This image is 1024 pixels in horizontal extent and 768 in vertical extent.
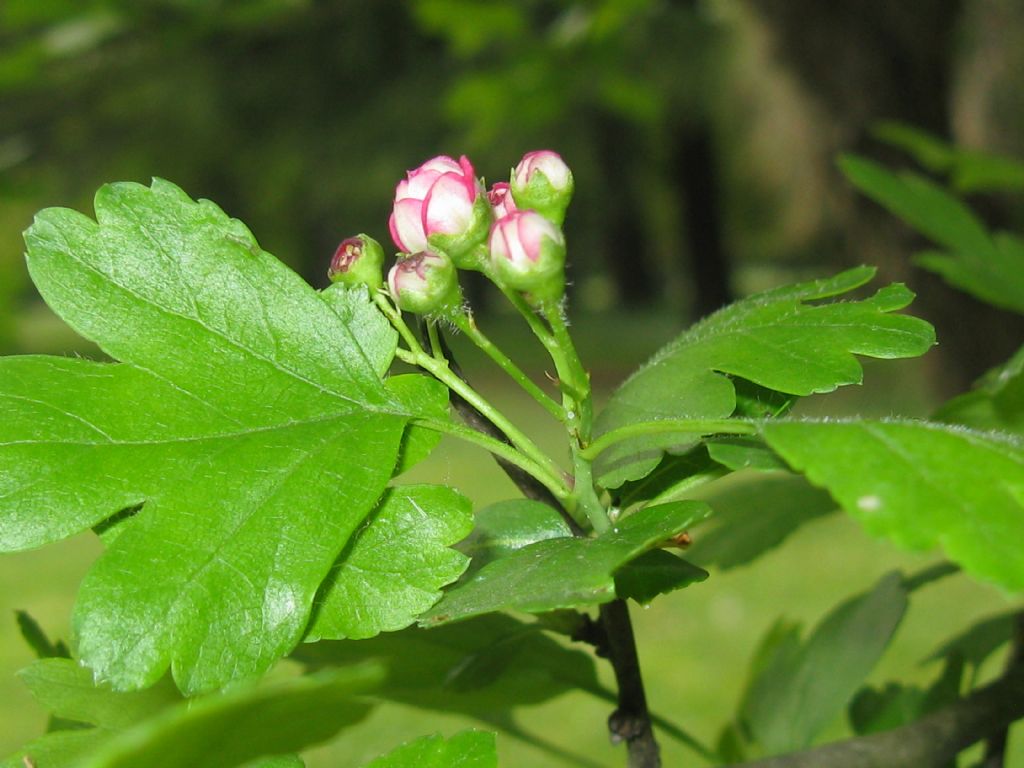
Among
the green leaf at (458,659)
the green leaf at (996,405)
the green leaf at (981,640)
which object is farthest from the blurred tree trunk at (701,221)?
the green leaf at (458,659)

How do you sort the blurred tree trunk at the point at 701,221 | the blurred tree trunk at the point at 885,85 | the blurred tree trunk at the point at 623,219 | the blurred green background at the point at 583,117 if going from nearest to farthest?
1. the blurred green background at the point at 583,117
2. the blurred tree trunk at the point at 885,85
3. the blurred tree trunk at the point at 701,221
4. the blurred tree trunk at the point at 623,219

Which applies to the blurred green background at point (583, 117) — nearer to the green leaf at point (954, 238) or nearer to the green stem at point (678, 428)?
the green stem at point (678, 428)

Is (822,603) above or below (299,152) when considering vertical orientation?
below

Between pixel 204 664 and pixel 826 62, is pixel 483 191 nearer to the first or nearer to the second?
pixel 204 664

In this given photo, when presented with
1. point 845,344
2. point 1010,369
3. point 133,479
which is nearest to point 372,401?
point 133,479

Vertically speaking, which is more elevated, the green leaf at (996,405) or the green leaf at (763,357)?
the green leaf at (763,357)

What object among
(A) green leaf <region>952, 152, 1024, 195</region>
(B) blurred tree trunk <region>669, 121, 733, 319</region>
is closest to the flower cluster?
(A) green leaf <region>952, 152, 1024, 195</region>
